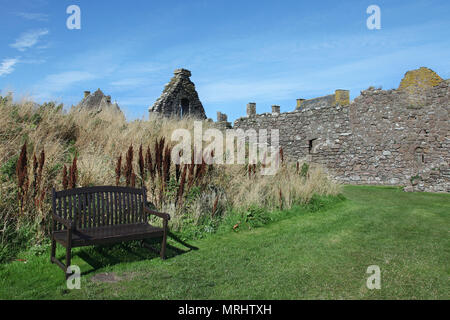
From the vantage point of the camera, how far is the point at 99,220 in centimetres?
464

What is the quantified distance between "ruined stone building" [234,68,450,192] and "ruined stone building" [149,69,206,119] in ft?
16.7

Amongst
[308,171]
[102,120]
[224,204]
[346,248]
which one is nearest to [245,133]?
[308,171]

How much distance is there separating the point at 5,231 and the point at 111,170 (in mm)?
2179

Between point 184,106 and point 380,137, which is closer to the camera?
point 380,137

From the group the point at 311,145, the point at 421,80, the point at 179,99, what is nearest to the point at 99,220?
the point at 179,99

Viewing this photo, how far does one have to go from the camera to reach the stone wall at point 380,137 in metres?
13.9

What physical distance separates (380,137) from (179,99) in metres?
9.72

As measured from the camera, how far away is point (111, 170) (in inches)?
251

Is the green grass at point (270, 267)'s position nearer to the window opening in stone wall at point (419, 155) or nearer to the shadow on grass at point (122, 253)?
the shadow on grass at point (122, 253)

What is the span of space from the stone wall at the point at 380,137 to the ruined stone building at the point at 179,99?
16.4 ft

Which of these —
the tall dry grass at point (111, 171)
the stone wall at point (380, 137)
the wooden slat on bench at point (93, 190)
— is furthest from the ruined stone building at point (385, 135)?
the wooden slat on bench at point (93, 190)

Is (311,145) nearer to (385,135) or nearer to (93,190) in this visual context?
(385,135)

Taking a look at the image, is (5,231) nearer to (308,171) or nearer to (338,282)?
(338,282)

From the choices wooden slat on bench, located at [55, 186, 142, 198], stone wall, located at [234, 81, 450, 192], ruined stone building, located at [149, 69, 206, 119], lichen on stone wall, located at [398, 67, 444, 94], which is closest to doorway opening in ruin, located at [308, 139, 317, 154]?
stone wall, located at [234, 81, 450, 192]
